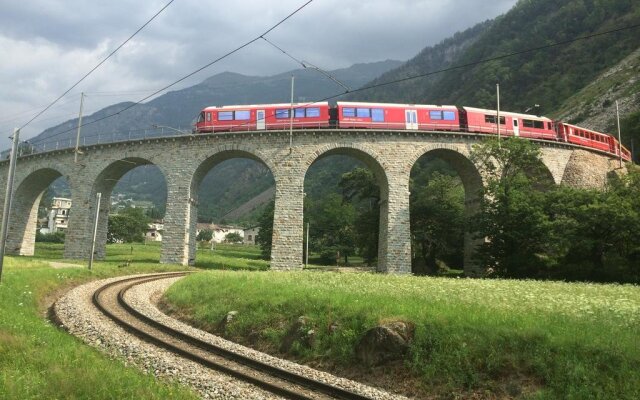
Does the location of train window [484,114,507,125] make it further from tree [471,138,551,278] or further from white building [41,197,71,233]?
white building [41,197,71,233]

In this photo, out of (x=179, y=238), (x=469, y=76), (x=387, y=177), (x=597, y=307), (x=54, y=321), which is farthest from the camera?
(x=469, y=76)

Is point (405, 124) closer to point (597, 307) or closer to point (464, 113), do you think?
point (464, 113)

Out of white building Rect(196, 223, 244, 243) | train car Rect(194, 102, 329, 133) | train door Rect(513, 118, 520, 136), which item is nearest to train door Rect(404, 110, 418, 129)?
train car Rect(194, 102, 329, 133)

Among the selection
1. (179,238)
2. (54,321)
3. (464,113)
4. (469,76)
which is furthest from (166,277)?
(469,76)

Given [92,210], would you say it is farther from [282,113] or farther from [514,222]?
[514,222]

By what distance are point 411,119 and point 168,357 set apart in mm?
31009

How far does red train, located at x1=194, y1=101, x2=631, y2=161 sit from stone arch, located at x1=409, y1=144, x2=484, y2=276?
1.90 metres

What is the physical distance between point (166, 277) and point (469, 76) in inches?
4793

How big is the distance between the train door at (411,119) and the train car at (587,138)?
14.8 m

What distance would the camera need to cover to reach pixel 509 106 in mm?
105750

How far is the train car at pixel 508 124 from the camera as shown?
38875 mm

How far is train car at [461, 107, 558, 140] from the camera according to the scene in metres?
38.9

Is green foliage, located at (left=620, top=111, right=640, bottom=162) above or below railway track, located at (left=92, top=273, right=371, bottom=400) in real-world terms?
above

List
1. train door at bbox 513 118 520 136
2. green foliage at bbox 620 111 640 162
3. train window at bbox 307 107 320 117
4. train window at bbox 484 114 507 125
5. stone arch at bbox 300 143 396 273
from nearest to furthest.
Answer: stone arch at bbox 300 143 396 273 < train window at bbox 307 107 320 117 < train window at bbox 484 114 507 125 < train door at bbox 513 118 520 136 < green foliage at bbox 620 111 640 162
